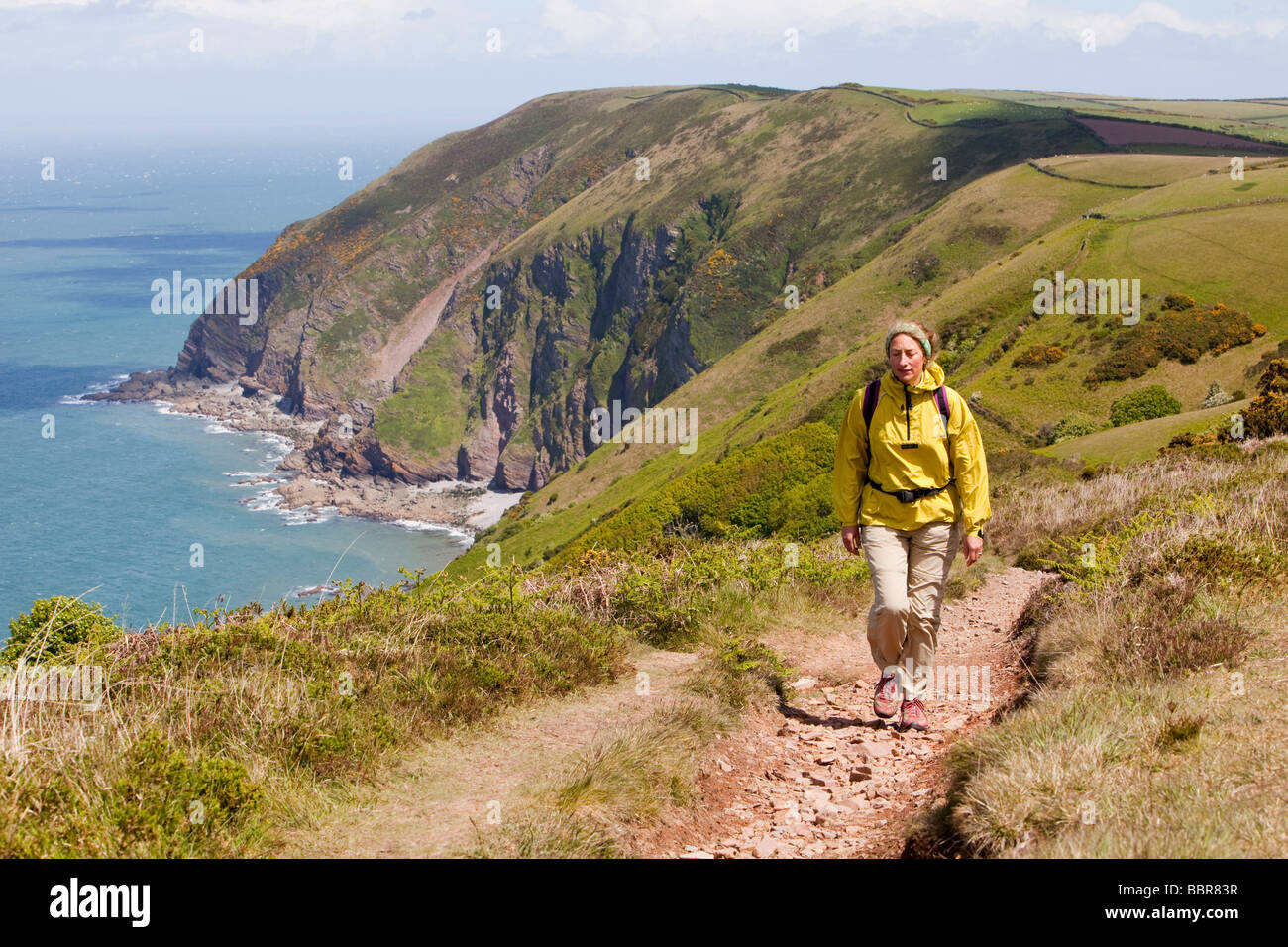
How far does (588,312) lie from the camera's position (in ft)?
493

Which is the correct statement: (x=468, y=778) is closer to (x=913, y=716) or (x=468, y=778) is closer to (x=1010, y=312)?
(x=913, y=716)

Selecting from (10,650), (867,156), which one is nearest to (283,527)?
(867,156)

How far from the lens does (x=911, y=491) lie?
6.20m

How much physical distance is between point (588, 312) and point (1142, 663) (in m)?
148

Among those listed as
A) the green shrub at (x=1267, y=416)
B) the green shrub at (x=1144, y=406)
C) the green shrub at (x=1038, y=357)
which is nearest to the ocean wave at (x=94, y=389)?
the green shrub at (x=1038, y=357)

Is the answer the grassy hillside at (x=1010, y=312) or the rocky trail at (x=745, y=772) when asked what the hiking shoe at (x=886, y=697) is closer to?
the rocky trail at (x=745, y=772)

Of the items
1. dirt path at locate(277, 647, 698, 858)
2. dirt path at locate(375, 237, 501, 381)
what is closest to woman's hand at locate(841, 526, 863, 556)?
dirt path at locate(277, 647, 698, 858)

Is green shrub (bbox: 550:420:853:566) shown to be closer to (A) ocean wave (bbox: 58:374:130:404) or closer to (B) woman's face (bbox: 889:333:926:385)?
(B) woman's face (bbox: 889:333:926:385)

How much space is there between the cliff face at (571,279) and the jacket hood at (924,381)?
9660cm

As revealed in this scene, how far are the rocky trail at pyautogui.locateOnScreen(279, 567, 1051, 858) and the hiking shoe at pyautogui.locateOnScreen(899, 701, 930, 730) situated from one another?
0.10m

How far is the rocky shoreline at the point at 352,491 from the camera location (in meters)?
126

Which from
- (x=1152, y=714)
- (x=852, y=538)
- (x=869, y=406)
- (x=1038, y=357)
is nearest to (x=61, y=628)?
(x=852, y=538)
